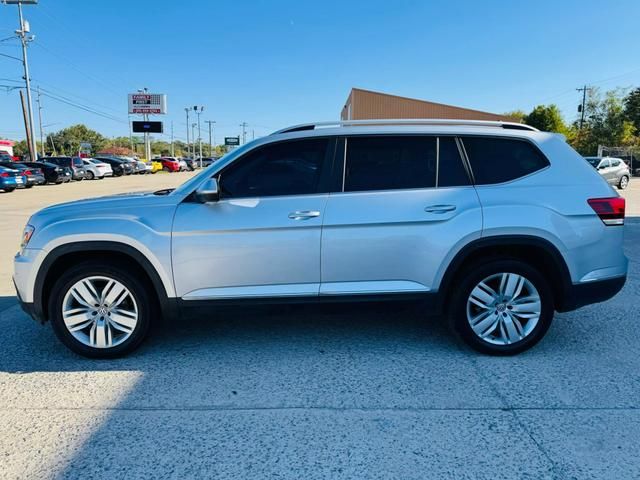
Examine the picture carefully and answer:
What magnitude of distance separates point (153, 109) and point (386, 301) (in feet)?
235

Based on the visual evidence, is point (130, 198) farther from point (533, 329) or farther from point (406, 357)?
point (533, 329)

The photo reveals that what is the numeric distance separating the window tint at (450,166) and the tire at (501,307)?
0.69 meters

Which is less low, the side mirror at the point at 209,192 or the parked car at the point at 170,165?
the side mirror at the point at 209,192

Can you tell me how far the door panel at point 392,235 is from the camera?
139 inches

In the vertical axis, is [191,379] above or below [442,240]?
below

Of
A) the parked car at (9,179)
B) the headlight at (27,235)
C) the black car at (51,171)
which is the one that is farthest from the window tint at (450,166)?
the black car at (51,171)

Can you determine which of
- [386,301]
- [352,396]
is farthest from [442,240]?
[352,396]

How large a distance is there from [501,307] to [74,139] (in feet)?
380

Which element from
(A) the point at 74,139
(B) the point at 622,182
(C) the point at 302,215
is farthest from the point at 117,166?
(A) the point at 74,139

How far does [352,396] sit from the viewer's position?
3.12 m

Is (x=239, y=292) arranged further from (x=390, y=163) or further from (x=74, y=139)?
(x=74, y=139)

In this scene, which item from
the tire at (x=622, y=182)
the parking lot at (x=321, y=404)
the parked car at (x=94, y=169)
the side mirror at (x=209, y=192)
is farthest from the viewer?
the parked car at (x=94, y=169)

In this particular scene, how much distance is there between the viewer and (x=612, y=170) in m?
21.2

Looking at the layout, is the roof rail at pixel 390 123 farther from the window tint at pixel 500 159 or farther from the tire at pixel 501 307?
the tire at pixel 501 307
